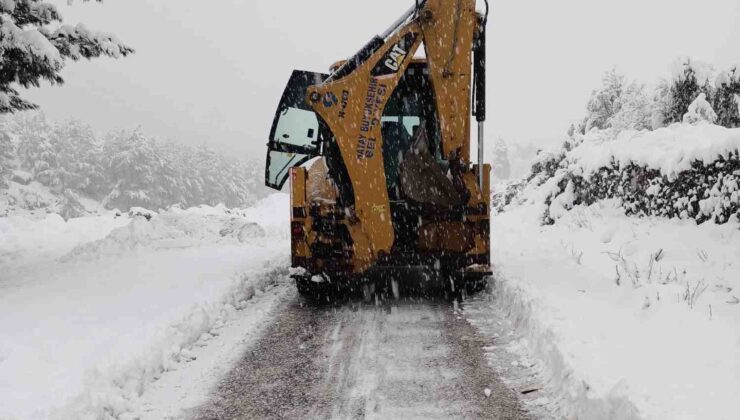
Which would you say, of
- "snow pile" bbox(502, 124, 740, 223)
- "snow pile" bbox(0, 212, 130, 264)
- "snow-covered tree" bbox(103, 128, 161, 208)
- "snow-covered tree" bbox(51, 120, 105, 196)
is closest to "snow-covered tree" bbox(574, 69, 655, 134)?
"snow pile" bbox(502, 124, 740, 223)

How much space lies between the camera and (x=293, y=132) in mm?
7605

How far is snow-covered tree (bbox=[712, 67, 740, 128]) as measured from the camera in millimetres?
16562

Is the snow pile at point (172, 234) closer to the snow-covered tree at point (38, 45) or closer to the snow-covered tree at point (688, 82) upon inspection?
the snow-covered tree at point (38, 45)

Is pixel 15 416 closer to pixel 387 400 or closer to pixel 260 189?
pixel 387 400

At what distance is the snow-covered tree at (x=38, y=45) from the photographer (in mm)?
7465

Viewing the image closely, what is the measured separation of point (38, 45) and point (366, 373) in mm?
6076

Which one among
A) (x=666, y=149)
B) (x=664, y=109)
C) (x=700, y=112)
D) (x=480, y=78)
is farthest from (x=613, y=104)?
(x=480, y=78)

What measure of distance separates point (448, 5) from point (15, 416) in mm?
5737

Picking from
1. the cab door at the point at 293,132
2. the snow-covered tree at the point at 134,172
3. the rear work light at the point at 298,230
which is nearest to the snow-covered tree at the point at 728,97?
the cab door at the point at 293,132

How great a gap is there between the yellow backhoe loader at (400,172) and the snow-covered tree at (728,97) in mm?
12971

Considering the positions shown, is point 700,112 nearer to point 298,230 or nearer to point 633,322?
point 633,322

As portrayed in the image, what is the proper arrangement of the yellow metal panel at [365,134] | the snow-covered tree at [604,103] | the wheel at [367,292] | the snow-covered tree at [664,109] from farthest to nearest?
the snow-covered tree at [604,103]
the snow-covered tree at [664,109]
the wheel at [367,292]
the yellow metal panel at [365,134]

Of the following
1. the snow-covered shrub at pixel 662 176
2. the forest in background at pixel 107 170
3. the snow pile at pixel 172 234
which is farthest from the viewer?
the forest in background at pixel 107 170

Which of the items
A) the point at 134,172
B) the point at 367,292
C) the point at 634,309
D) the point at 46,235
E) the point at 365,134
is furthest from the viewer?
the point at 134,172
